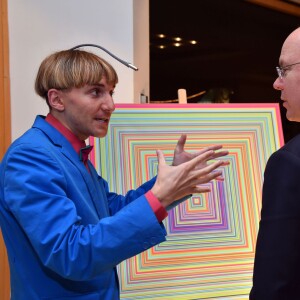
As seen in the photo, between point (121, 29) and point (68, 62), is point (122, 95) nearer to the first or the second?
point (121, 29)

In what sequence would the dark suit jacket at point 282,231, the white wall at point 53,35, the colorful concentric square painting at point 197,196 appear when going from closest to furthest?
the dark suit jacket at point 282,231 → the colorful concentric square painting at point 197,196 → the white wall at point 53,35

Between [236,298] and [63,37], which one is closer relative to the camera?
[236,298]

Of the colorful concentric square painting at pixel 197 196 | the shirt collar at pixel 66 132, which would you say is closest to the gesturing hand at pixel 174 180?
the shirt collar at pixel 66 132

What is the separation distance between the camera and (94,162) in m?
1.61

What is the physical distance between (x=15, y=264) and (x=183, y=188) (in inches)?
17.4

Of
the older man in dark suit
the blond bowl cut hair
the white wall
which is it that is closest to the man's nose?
the blond bowl cut hair

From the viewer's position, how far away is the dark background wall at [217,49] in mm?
3105

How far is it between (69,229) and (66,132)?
0.31 metres

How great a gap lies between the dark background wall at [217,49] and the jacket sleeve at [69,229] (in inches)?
84.1

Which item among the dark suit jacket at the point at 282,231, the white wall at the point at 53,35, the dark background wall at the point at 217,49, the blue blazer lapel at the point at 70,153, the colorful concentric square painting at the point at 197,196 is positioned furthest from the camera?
the dark background wall at the point at 217,49

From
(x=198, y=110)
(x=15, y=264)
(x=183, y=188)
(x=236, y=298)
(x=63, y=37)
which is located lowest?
(x=236, y=298)

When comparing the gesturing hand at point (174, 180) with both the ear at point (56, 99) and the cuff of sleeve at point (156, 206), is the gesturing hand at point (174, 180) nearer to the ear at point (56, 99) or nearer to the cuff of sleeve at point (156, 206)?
the cuff of sleeve at point (156, 206)

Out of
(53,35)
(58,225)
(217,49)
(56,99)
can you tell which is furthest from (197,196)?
(217,49)

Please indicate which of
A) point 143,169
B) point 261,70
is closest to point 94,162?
point 143,169
